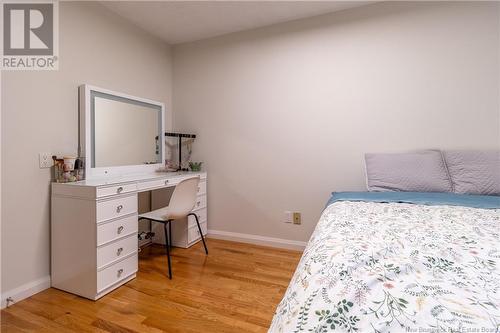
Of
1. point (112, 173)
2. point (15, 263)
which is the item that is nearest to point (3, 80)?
point (112, 173)

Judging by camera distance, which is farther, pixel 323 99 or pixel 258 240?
pixel 258 240

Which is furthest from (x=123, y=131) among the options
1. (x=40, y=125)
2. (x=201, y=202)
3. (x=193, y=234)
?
(x=193, y=234)

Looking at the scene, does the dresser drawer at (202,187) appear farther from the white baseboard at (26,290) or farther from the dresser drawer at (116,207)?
the white baseboard at (26,290)

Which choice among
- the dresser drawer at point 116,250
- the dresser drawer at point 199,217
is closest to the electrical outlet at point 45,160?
the dresser drawer at point 116,250

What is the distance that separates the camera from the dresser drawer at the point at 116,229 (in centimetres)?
168

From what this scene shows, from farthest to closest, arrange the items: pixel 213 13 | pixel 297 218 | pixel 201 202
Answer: pixel 201 202 → pixel 297 218 → pixel 213 13

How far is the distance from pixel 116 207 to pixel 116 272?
48 centimetres

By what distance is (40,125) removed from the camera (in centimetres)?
178

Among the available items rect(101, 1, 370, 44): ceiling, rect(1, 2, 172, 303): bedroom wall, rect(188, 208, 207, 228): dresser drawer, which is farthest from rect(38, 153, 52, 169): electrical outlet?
rect(101, 1, 370, 44): ceiling

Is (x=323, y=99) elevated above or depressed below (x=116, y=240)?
above

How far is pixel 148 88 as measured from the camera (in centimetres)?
276

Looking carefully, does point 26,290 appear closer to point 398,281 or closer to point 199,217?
point 199,217

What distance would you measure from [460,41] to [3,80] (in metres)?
3.36

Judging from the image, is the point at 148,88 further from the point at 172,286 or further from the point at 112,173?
the point at 172,286
